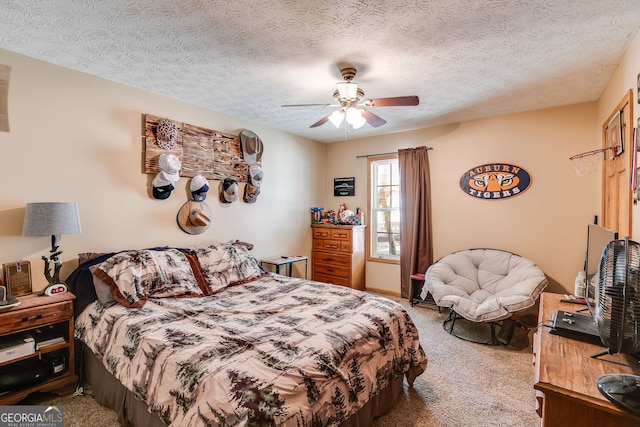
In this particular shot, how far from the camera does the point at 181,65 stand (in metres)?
2.53

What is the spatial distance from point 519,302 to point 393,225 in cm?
225

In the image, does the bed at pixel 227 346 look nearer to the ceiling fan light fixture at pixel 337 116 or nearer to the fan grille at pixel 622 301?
the fan grille at pixel 622 301

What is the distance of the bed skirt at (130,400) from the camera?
1.76m

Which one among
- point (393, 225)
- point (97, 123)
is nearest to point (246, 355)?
point (97, 123)

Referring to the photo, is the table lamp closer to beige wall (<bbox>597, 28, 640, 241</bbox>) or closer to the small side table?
the small side table

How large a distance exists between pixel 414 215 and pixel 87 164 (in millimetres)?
3897

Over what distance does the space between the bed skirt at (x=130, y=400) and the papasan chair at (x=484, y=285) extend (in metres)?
1.31

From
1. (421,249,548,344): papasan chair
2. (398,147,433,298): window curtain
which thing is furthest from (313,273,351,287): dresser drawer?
(421,249,548,344): papasan chair

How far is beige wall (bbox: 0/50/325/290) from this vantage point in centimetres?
235

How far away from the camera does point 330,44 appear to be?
215 cm

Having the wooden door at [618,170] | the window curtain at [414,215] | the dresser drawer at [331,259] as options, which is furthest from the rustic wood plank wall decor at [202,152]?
the wooden door at [618,170]

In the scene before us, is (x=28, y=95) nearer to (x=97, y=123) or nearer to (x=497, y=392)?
(x=97, y=123)

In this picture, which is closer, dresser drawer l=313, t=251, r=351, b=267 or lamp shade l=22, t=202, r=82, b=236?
lamp shade l=22, t=202, r=82, b=236

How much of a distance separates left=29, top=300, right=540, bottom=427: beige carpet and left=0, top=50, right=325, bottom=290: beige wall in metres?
1.15
